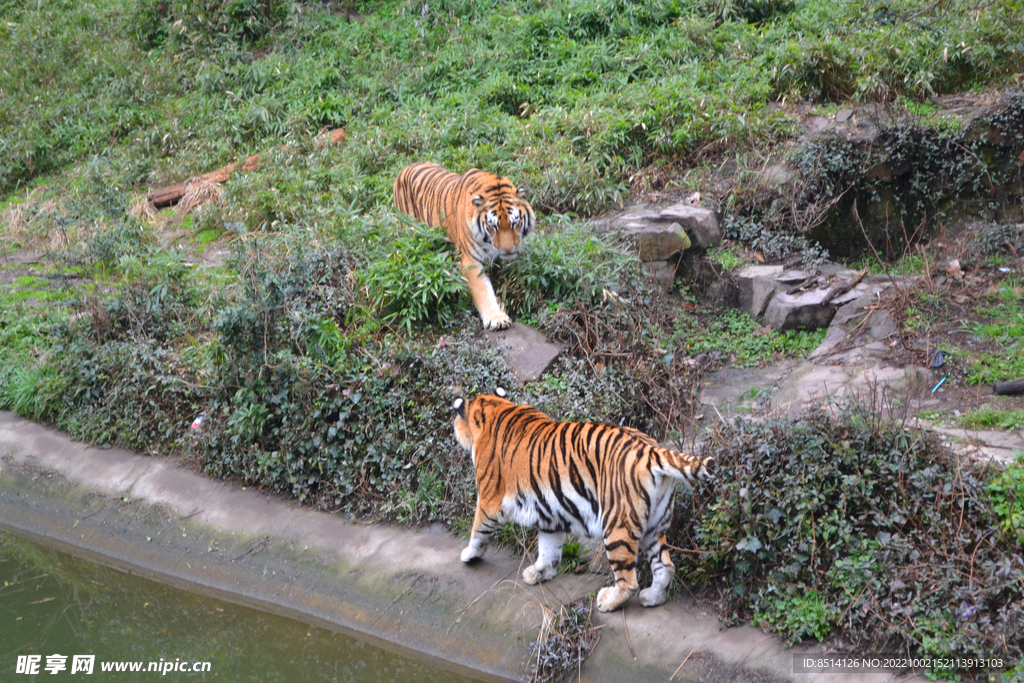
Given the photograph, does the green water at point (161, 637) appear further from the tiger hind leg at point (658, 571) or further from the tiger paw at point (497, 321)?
the tiger paw at point (497, 321)

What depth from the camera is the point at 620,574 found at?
405 cm

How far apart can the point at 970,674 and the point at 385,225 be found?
209 inches

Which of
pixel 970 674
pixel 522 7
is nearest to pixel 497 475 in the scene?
pixel 970 674

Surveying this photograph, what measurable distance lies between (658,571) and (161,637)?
9.82 feet

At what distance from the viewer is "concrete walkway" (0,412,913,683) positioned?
3980mm

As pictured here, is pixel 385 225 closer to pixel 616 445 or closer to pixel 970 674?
pixel 616 445

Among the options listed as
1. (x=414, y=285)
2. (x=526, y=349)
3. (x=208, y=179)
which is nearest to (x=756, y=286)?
(x=526, y=349)

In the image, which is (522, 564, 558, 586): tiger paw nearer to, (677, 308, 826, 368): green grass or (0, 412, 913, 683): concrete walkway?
(0, 412, 913, 683): concrete walkway

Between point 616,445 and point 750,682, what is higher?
point 616,445

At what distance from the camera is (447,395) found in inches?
220

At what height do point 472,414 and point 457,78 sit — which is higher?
point 457,78

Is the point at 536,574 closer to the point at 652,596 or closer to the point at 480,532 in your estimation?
the point at 480,532

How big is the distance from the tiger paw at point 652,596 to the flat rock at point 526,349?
1.94 meters

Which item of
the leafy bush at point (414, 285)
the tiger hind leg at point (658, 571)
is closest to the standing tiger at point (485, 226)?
the leafy bush at point (414, 285)
